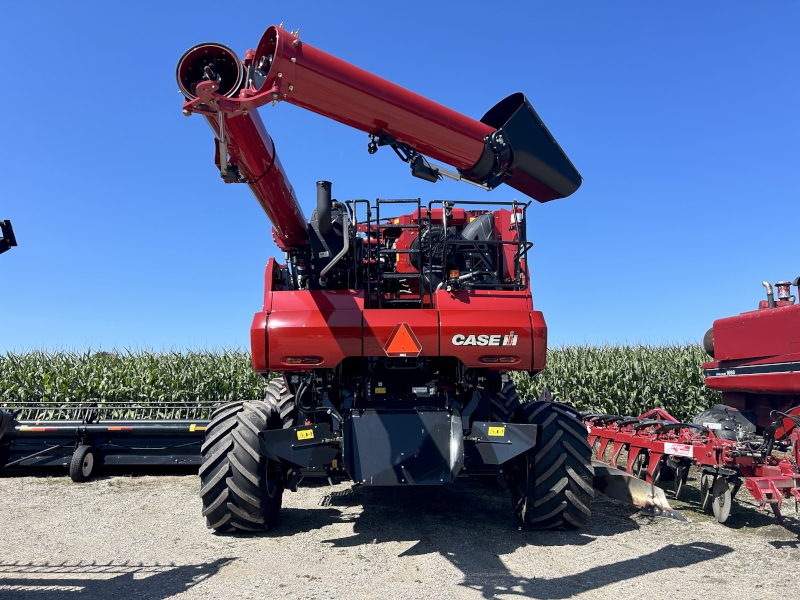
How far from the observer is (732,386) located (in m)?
10.1

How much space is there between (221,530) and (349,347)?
87.3 inches

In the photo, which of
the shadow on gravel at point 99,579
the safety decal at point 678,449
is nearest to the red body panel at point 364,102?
the shadow on gravel at point 99,579

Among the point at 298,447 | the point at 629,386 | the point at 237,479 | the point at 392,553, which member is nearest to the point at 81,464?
the point at 237,479

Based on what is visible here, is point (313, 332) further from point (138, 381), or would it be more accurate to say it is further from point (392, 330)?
point (138, 381)

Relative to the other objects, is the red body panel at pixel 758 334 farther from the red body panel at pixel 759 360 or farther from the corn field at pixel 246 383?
the corn field at pixel 246 383

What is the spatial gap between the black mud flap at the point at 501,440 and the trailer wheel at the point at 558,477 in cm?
31

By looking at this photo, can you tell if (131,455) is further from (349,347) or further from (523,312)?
(523,312)

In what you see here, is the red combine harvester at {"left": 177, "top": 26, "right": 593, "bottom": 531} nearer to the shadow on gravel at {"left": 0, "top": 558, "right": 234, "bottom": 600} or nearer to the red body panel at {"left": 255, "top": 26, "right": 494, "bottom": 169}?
the red body panel at {"left": 255, "top": 26, "right": 494, "bottom": 169}

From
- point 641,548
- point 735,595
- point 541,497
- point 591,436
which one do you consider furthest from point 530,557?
point 591,436

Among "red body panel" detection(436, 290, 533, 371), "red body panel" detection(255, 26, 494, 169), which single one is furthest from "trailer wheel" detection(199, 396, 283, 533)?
"red body panel" detection(255, 26, 494, 169)

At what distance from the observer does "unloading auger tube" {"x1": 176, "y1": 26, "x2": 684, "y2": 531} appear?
4812mm

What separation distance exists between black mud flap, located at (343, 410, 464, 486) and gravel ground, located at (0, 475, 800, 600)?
65cm

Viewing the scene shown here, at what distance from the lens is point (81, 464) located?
918 cm

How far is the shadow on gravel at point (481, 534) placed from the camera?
15.1 ft
